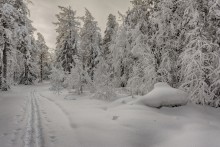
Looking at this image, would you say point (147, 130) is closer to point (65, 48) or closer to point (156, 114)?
point (156, 114)

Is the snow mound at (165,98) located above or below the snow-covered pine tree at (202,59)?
below

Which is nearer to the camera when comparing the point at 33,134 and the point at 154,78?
the point at 33,134

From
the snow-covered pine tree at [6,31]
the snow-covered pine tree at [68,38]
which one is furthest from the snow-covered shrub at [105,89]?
the snow-covered pine tree at [68,38]

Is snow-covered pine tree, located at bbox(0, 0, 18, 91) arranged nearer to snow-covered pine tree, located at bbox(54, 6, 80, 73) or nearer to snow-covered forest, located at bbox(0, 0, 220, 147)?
snow-covered forest, located at bbox(0, 0, 220, 147)

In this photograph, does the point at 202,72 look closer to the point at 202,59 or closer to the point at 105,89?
the point at 202,59

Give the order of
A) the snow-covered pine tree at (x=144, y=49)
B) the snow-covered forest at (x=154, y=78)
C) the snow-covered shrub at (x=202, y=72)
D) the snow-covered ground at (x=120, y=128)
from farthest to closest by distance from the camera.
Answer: the snow-covered pine tree at (x=144, y=49), the snow-covered shrub at (x=202, y=72), the snow-covered forest at (x=154, y=78), the snow-covered ground at (x=120, y=128)

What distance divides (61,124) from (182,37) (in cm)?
1102

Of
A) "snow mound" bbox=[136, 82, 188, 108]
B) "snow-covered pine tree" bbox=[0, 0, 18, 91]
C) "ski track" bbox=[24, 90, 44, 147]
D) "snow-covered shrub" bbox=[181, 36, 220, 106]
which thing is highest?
"snow-covered pine tree" bbox=[0, 0, 18, 91]

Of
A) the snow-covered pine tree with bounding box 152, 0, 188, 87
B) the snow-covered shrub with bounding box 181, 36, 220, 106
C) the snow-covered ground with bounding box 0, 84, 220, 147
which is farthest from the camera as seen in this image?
the snow-covered pine tree with bounding box 152, 0, 188, 87

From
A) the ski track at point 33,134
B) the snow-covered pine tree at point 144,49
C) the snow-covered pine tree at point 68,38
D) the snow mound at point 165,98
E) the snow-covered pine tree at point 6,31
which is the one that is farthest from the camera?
the snow-covered pine tree at point 68,38

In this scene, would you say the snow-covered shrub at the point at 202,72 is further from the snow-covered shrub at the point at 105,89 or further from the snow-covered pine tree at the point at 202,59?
the snow-covered shrub at the point at 105,89

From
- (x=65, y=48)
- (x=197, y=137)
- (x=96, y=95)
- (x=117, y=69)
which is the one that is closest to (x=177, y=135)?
(x=197, y=137)

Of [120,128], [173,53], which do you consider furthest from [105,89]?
[120,128]

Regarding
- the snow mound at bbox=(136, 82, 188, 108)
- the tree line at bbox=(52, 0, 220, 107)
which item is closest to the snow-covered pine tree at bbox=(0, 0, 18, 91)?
the tree line at bbox=(52, 0, 220, 107)
